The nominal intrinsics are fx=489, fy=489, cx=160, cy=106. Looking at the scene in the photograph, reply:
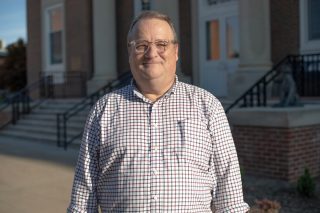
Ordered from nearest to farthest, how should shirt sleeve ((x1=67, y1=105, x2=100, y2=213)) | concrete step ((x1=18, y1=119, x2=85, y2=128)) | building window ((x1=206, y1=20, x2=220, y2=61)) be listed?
shirt sleeve ((x1=67, y1=105, x2=100, y2=213)) → concrete step ((x1=18, y1=119, x2=85, y2=128)) → building window ((x1=206, y1=20, x2=220, y2=61))

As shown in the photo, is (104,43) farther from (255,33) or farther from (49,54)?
(255,33)

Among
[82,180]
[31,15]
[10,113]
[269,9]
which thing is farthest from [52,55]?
[82,180]

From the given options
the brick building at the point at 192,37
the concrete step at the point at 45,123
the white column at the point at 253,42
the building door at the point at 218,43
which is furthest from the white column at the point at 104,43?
the white column at the point at 253,42

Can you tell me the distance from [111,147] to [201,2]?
12.3 metres

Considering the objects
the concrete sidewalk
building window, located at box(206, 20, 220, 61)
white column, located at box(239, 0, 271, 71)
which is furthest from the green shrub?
building window, located at box(206, 20, 220, 61)

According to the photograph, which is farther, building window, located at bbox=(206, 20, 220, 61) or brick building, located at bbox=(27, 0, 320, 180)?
building window, located at bbox=(206, 20, 220, 61)

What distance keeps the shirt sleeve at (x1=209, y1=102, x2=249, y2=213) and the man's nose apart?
391mm

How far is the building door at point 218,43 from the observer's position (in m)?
13.3

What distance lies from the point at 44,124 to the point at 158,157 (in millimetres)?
12793

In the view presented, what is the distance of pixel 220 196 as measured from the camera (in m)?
2.29

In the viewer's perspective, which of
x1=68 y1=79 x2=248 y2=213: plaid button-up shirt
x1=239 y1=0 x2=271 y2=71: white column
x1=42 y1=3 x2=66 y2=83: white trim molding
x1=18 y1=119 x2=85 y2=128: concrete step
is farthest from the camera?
x1=42 y1=3 x2=66 y2=83: white trim molding

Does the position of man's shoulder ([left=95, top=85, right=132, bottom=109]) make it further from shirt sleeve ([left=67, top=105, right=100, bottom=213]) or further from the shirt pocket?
the shirt pocket

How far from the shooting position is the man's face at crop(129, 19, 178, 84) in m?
2.21

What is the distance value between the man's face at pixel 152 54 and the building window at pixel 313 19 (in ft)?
31.6
